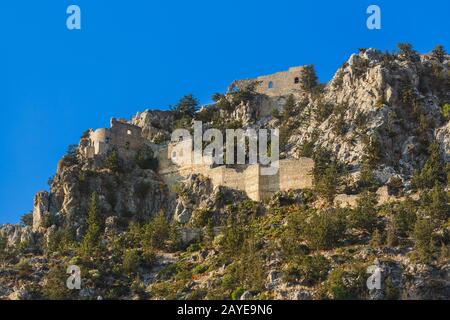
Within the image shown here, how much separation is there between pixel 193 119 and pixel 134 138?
6.47 metres

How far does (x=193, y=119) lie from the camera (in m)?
83.2

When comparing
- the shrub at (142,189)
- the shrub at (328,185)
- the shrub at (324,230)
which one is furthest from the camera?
the shrub at (142,189)

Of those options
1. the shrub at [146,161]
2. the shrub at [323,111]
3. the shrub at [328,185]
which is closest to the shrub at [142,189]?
the shrub at [146,161]

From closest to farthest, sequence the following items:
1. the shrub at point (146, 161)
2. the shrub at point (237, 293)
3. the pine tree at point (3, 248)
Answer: the shrub at point (237, 293)
the pine tree at point (3, 248)
the shrub at point (146, 161)

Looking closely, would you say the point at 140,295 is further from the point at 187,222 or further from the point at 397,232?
the point at 397,232

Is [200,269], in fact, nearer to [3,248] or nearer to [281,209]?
[281,209]

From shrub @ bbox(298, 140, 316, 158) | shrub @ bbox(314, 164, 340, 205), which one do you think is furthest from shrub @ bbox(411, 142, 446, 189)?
shrub @ bbox(298, 140, 316, 158)

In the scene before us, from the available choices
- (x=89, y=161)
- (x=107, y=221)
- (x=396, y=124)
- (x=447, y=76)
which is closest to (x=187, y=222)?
(x=107, y=221)

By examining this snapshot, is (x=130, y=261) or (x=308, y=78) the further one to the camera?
(x=308, y=78)

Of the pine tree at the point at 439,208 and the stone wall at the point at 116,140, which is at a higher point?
the stone wall at the point at 116,140

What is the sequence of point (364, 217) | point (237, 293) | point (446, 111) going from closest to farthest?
point (237, 293)
point (364, 217)
point (446, 111)

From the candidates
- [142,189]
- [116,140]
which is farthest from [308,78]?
[142,189]

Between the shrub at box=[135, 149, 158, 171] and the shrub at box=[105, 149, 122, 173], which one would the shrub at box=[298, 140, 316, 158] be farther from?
the shrub at box=[105, 149, 122, 173]

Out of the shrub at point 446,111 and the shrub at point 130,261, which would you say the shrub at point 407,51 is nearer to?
the shrub at point 446,111
